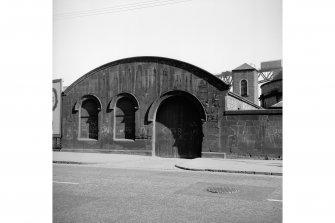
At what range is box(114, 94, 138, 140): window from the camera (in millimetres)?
18672

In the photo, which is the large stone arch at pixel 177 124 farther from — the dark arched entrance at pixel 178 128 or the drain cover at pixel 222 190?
the drain cover at pixel 222 190

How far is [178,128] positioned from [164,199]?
11.0m

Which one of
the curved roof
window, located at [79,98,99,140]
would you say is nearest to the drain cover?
the curved roof

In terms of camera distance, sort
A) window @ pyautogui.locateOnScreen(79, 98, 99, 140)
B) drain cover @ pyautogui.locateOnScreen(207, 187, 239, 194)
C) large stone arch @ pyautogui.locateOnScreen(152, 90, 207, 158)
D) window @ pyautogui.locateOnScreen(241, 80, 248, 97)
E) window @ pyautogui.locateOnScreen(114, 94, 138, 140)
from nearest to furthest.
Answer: drain cover @ pyautogui.locateOnScreen(207, 187, 239, 194)
large stone arch @ pyautogui.locateOnScreen(152, 90, 207, 158)
window @ pyautogui.locateOnScreen(114, 94, 138, 140)
window @ pyautogui.locateOnScreen(79, 98, 99, 140)
window @ pyautogui.locateOnScreen(241, 80, 248, 97)

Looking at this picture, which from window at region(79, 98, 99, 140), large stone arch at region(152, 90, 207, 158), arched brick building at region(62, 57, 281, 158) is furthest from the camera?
window at region(79, 98, 99, 140)

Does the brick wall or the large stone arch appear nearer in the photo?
the brick wall

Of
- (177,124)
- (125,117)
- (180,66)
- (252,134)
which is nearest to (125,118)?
(125,117)

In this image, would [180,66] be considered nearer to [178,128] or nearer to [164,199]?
[178,128]

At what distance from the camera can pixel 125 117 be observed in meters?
18.9

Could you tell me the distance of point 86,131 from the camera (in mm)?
20219

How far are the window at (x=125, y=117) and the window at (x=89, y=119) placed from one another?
5.11ft

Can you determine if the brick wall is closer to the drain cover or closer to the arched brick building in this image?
the arched brick building
